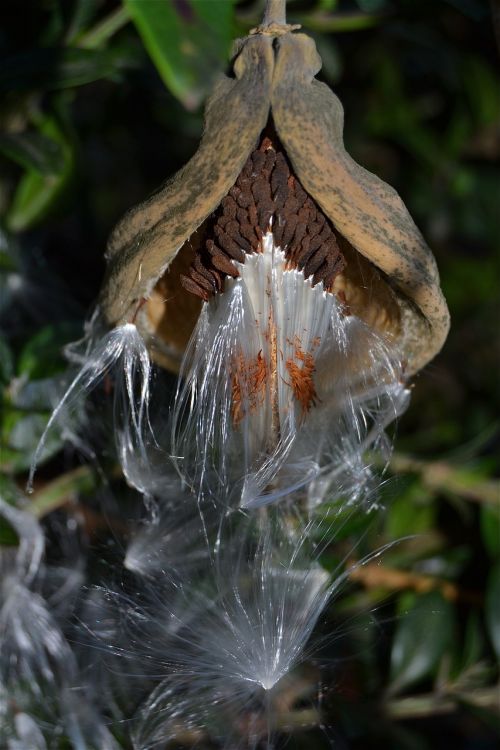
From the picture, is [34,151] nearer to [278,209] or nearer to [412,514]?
[278,209]

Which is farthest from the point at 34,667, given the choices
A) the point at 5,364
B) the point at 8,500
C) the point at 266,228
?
the point at 266,228

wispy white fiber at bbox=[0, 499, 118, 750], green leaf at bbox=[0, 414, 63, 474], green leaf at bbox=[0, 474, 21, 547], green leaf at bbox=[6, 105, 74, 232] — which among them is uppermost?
green leaf at bbox=[6, 105, 74, 232]

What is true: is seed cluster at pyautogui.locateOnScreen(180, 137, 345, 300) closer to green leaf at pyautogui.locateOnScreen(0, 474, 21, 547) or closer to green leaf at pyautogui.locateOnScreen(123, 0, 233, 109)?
green leaf at pyautogui.locateOnScreen(123, 0, 233, 109)

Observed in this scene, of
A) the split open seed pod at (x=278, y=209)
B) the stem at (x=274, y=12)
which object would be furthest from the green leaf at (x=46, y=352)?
the stem at (x=274, y=12)

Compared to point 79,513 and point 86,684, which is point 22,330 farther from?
point 86,684

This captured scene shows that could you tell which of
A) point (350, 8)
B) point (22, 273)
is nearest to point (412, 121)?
point (350, 8)

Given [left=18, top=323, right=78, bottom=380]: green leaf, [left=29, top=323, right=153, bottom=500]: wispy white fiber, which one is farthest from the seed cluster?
[left=18, top=323, right=78, bottom=380]: green leaf
